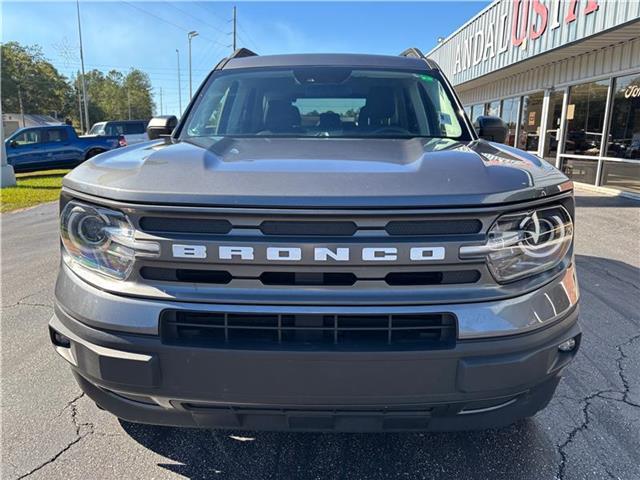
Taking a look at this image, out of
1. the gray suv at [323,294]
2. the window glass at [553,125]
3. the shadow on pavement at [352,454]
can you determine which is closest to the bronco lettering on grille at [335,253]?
the gray suv at [323,294]

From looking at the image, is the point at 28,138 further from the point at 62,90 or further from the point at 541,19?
the point at 62,90

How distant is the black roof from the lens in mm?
3245

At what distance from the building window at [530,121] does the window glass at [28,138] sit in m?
16.5

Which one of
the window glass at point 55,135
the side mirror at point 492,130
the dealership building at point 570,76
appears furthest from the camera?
the window glass at point 55,135

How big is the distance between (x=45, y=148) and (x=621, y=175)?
17.6 meters

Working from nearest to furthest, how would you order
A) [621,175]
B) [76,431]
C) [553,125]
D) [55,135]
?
1. [76,431]
2. [621,175]
3. [553,125]
4. [55,135]

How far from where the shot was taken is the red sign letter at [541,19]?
10453 mm

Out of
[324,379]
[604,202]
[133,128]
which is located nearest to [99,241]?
[324,379]

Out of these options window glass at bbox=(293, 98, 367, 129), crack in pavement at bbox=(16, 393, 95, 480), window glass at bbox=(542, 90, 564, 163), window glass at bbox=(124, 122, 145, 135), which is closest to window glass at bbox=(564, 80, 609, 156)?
window glass at bbox=(542, 90, 564, 163)

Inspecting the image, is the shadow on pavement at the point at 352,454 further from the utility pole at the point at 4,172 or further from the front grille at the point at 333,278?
the utility pole at the point at 4,172

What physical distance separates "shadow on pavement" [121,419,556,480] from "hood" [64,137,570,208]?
4.16 feet

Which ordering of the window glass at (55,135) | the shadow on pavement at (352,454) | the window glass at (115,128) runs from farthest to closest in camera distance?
the window glass at (115,128) → the window glass at (55,135) → the shadow on pavement at (352,454)

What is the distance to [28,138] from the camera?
1667 centimetres

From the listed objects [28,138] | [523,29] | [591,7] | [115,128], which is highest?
[523,29]
